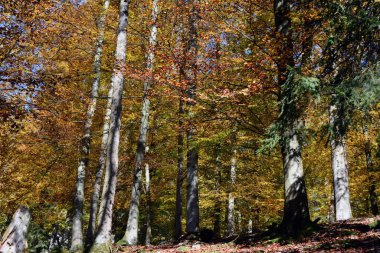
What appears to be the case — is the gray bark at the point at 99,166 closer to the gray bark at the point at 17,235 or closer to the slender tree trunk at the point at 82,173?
the slender tree trunk at the point at 82,173

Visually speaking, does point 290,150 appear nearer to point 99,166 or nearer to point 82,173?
point 99,166

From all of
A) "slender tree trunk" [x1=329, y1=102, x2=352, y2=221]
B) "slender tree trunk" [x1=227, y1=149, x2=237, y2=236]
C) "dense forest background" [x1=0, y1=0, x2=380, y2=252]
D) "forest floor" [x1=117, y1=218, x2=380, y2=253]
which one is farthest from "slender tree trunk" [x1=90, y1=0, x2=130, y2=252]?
"slender tree trunk" [x1=227, y1=149, x2=237, y2=236]

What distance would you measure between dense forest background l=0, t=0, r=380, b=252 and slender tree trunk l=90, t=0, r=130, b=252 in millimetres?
109

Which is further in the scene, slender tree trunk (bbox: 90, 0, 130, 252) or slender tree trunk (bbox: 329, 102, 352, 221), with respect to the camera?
slender tree trunk (bbox: 329, 102, 352, 221)

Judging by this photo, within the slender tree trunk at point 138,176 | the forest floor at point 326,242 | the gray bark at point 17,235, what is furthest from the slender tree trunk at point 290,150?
the gray bark at point 17,235

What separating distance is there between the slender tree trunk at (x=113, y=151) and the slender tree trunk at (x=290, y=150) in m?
5.29

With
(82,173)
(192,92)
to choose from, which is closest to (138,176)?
(82,173)

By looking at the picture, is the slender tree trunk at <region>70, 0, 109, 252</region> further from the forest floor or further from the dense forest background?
the forest floor

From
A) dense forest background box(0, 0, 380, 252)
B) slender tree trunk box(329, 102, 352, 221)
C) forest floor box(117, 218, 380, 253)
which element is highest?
dense forest background box(0, 0, 380, 252)

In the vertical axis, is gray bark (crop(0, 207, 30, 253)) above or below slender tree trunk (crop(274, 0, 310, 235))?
below

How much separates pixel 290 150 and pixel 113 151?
18.5 feet

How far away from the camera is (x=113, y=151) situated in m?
10.8

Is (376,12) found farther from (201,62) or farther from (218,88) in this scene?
(201,62)

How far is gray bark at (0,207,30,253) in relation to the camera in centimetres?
626
